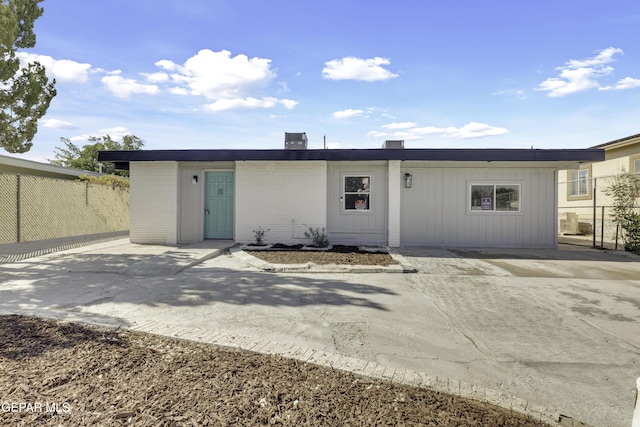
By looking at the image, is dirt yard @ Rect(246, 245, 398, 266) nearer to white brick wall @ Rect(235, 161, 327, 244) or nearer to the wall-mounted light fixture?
white brick wall @ Rect(235, 161, 327, 244)

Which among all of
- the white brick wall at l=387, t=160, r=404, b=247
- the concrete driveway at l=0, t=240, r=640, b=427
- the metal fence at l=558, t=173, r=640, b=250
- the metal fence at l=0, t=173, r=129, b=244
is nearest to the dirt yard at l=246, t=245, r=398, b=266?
the concrete driveway at l=0, t=240, r=640, b=427

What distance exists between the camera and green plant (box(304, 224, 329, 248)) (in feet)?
37.0

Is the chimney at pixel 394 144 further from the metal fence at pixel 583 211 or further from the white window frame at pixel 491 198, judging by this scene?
the metal fence at pixel 583 211

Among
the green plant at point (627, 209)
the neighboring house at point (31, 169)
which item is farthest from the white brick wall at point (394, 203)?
the neighboring house at point (31, 169)

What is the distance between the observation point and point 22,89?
30.7 ft

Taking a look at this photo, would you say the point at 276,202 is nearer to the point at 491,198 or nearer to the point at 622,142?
the point at 491,198

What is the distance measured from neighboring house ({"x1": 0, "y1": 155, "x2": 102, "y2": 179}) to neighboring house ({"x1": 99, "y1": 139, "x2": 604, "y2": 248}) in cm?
698

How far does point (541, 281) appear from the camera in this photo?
7.11 m

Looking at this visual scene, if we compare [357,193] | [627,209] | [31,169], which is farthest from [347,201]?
[31,169]

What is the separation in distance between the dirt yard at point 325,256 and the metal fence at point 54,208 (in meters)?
8.74

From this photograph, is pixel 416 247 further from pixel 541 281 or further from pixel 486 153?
pixel 541 281

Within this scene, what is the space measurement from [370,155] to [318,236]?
2950mm

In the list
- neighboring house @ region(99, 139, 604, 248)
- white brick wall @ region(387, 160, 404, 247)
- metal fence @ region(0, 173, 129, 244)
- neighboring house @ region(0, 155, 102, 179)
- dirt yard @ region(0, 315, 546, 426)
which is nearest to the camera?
dirt yard @ region(0, 315, 546, 426)

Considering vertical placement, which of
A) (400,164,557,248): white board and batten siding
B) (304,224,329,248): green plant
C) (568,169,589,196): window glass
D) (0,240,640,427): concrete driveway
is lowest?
(0,240,640,427): concrete driveway
